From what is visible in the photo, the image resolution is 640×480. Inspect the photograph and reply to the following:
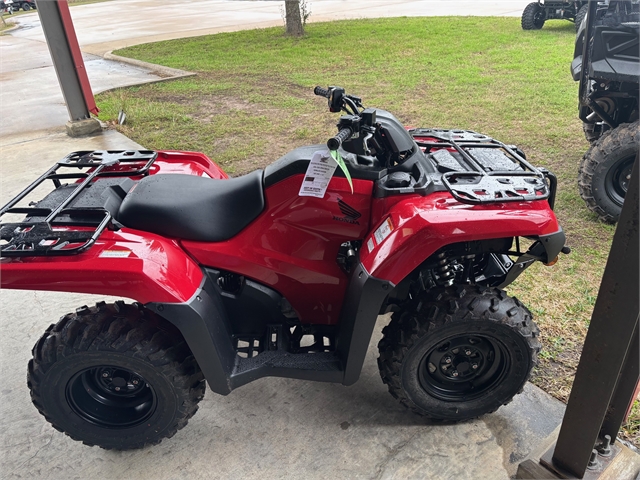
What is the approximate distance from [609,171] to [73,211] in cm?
345

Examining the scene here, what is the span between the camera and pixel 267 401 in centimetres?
244

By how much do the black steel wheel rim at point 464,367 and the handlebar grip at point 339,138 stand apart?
924 millimetres

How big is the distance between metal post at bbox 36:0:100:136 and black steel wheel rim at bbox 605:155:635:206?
5.57 metres

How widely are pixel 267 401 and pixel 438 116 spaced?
15.1ft

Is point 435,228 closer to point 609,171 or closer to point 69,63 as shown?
point 609,171

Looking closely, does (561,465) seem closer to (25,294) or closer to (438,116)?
(25,294)

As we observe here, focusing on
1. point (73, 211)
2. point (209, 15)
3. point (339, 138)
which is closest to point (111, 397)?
point (73, 211)

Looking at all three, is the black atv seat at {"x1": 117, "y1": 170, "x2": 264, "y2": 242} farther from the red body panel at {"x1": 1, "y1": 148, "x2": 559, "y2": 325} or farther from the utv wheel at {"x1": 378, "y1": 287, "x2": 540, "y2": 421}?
the utv wheel at {"x1": 378, "y1": 287, "x2": 540, "y2": 421}

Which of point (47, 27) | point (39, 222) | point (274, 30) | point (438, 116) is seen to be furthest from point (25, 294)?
point (274, 30)

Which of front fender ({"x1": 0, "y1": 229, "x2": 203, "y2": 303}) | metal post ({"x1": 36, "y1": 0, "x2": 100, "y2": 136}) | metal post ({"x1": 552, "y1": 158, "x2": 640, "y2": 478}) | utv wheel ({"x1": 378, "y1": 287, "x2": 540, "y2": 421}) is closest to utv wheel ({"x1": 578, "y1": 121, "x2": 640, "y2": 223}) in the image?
utv wheel ({"x1": 378, "y1": 287, "x2": 540, "y2": 421})

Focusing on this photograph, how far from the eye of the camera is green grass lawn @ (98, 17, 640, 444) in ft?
10.7

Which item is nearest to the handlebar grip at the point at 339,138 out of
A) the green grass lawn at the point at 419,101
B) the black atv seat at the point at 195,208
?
the black atv seat at the point at 195,208

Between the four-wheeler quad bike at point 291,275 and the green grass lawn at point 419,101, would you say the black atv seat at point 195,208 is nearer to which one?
the four-wheeler quad bike at point 291,275

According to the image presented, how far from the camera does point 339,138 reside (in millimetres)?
1699
